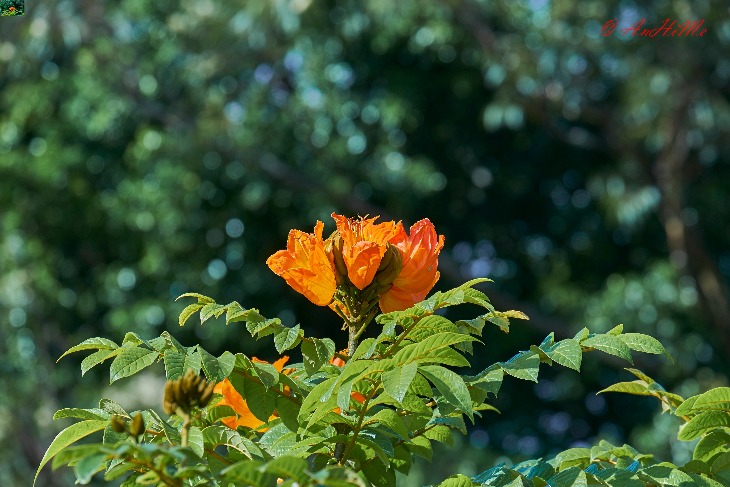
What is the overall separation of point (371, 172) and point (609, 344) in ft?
19.7

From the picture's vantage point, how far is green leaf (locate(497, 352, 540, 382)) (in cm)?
106

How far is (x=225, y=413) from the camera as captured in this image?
122 centimetres

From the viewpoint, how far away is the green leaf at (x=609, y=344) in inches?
43.7

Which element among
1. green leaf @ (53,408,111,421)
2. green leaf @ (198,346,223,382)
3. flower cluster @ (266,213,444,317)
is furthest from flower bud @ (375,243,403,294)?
green leaf @ (53,408,111,421)

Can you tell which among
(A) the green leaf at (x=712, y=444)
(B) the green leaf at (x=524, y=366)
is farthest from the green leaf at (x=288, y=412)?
(A) the green leaf at (x=712, y=444)

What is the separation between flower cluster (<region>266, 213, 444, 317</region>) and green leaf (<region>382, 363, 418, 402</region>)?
185mm

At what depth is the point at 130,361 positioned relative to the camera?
1084mm

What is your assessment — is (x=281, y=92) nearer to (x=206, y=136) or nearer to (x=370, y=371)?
(x=206, y=136)

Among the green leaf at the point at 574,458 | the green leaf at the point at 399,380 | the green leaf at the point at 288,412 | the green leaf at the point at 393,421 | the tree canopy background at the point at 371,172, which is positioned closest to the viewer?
the green leaf at the point at 399,380

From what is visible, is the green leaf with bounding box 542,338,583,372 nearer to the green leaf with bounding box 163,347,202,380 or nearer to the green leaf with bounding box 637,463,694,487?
the green leaf with bounding box 637,463,694,487

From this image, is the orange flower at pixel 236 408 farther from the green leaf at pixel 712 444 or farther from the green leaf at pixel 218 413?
the green leaf at pixel 712 444

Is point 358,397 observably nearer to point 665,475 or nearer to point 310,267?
point 310,267

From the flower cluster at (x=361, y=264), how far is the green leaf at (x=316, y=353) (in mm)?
48

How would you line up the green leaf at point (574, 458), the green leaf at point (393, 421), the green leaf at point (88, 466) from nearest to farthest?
the green leaf at point (88, 466), the green leaf at point (393, 421), the green leaf at point (574, 458)
